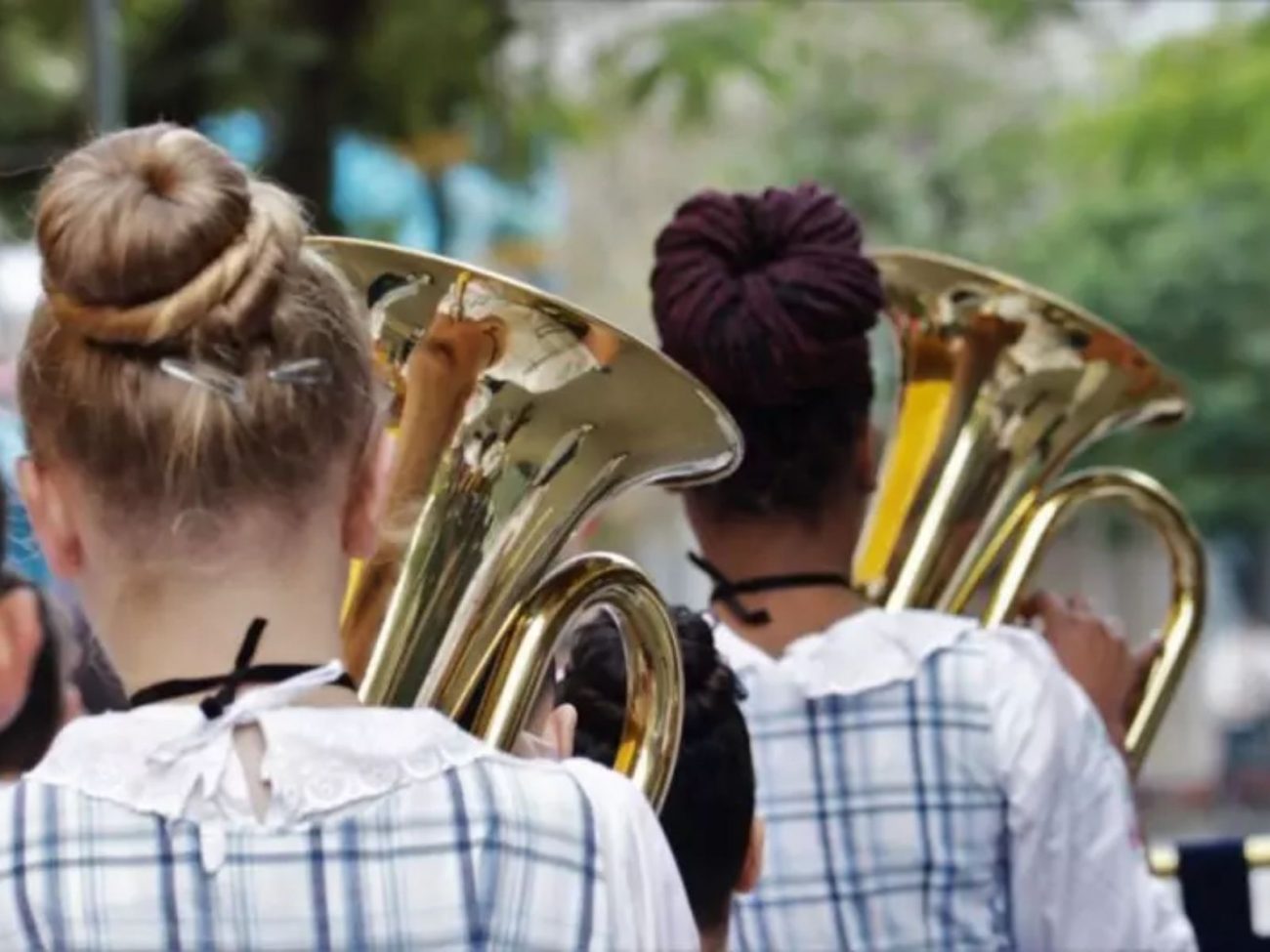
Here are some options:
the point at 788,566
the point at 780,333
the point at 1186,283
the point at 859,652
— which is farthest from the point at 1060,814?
the point at 1186,283

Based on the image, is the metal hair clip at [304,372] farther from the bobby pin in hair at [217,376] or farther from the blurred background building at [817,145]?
the blurred background building at [817,145]

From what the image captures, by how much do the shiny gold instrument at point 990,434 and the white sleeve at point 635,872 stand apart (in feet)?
3.65

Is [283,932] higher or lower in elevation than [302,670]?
lower

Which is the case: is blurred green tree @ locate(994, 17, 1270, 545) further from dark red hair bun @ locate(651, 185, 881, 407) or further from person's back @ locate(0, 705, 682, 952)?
person's back @ locate(0, 705, 682, 952)

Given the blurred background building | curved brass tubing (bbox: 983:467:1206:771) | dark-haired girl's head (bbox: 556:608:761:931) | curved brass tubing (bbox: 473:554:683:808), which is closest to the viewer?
curved brass tubing (bbox: 473:554:683:808)

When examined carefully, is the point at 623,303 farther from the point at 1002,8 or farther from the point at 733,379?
the point at 733,379

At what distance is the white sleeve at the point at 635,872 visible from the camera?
1513 millimetres

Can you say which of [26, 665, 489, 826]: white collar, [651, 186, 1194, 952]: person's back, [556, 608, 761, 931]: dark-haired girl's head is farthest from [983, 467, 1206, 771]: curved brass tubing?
[26, 665, 489, 826]: white collar

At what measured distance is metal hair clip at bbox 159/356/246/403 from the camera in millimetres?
1462

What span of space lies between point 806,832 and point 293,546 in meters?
0.94

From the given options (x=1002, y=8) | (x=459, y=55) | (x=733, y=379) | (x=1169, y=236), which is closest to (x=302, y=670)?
(x=733, y=379)

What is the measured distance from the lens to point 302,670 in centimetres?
149

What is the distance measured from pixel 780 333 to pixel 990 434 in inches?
18.2

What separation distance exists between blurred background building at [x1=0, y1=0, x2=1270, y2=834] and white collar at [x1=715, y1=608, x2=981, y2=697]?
0.19 meters
